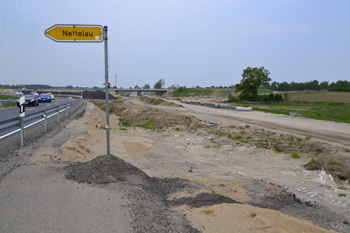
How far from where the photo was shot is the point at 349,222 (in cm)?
543

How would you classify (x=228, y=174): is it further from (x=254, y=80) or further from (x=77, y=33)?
(x=254, y=80)

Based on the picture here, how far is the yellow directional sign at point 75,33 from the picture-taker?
6.25 metres

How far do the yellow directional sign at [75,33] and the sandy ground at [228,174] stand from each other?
3.60 meters

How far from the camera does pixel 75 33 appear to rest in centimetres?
629

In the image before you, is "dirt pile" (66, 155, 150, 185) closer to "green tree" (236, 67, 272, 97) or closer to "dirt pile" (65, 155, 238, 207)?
"dirt pile" (65, 155, 238, 207)

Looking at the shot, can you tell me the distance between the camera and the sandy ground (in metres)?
4.94

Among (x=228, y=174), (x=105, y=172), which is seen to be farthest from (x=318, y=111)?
(x=105, y=172)

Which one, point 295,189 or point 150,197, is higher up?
point 150,197

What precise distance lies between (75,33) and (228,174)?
20.8ft

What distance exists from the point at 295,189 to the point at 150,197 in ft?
14.2

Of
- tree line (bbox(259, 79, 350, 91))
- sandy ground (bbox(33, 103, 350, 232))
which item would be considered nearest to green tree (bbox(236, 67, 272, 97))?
sandy ground (bbox(33, 103, 350, 232))

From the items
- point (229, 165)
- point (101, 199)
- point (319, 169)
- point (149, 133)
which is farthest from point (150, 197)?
point (149, 133)

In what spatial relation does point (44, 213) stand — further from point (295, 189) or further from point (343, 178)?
point (343, 178)

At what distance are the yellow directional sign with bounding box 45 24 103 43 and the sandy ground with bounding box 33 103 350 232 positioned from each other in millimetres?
3604
